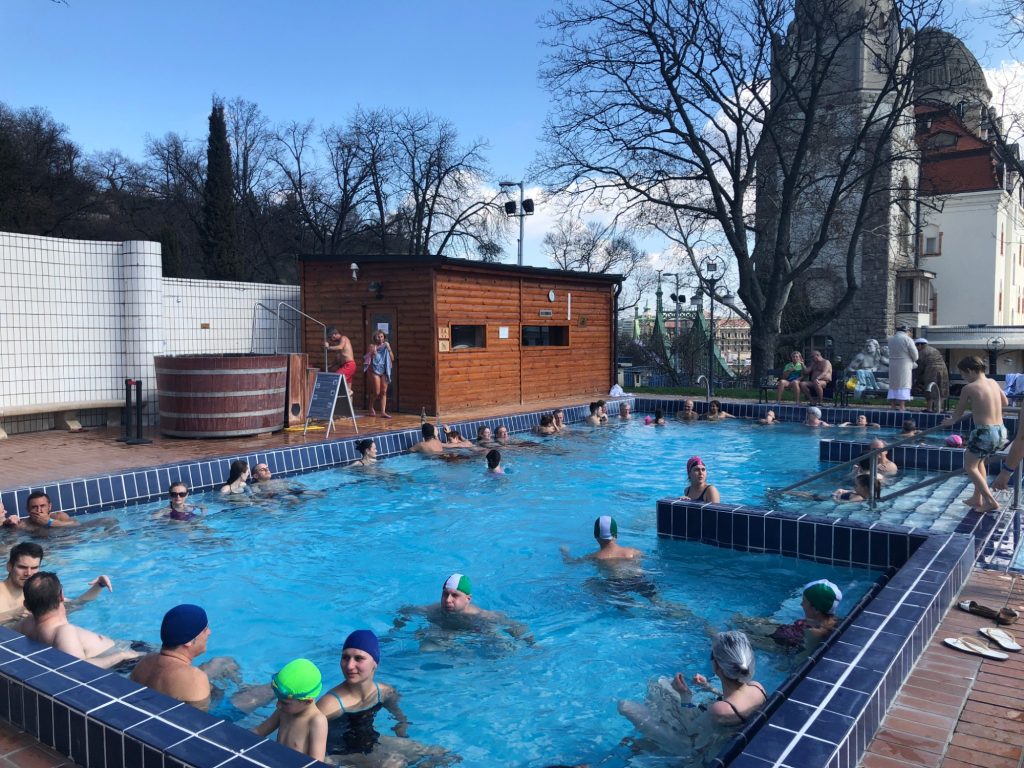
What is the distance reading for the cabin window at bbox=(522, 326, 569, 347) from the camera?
1727cm

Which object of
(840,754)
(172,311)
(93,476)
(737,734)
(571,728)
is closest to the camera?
(840,754)

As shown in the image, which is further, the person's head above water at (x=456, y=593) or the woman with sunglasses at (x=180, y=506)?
the woman with sunglasses at (x=180, y=506)

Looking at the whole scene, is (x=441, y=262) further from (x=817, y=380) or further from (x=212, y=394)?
(x=817, y=380)

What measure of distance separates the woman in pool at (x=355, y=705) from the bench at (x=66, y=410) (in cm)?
950

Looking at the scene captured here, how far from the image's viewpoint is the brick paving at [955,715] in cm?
303

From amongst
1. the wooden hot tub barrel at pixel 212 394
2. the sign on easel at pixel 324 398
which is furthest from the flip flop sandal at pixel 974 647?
the wooden hot tub barrel at pixel 212 394

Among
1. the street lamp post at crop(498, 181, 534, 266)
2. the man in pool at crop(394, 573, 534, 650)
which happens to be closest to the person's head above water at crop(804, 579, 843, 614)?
the man in pool at crop(394, 573, 534, 650)

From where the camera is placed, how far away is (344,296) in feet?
50.0

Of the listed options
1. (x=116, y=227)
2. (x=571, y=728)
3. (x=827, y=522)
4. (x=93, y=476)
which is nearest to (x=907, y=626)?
(x=571, y=728)

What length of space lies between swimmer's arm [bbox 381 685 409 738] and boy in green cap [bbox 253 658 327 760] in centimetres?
80

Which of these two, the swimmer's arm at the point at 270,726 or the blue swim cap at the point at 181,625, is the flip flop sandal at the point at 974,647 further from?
the blue swim cap at the point at 181,625

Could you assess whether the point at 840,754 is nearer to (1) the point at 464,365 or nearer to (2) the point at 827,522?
(2) the point at 827,522

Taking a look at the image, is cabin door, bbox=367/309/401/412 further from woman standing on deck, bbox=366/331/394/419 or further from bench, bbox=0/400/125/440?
bench, bbox=0/400/125/440

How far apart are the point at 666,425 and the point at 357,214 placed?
1012 inches
